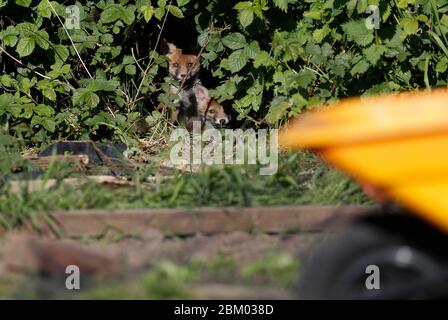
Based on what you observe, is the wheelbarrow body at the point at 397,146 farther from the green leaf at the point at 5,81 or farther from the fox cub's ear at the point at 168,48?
the fox cub's ear at the point at 168,48

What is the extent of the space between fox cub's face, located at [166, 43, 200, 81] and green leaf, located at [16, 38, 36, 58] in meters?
1.36

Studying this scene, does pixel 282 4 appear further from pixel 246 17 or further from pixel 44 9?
pixel 44 9

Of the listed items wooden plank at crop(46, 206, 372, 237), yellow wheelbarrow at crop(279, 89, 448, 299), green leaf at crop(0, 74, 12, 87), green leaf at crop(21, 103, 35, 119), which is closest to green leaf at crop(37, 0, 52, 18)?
green leaf at crop(0, 74, 12, 87)

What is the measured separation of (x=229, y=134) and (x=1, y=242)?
9.04 feet

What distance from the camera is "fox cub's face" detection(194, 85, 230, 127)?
25.6ft

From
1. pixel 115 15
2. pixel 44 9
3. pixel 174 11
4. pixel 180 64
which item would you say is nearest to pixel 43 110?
pixel 44 9

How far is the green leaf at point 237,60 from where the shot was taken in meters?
7.05

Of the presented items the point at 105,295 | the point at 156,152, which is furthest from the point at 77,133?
the point at 105,295

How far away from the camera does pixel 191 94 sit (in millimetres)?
7887

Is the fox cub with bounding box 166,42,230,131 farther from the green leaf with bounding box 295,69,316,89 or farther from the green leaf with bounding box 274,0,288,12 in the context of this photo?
the green leaf with bounding box 295,69,316,89

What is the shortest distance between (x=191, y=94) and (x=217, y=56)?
0.56 m

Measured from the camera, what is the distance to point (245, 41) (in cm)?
717
